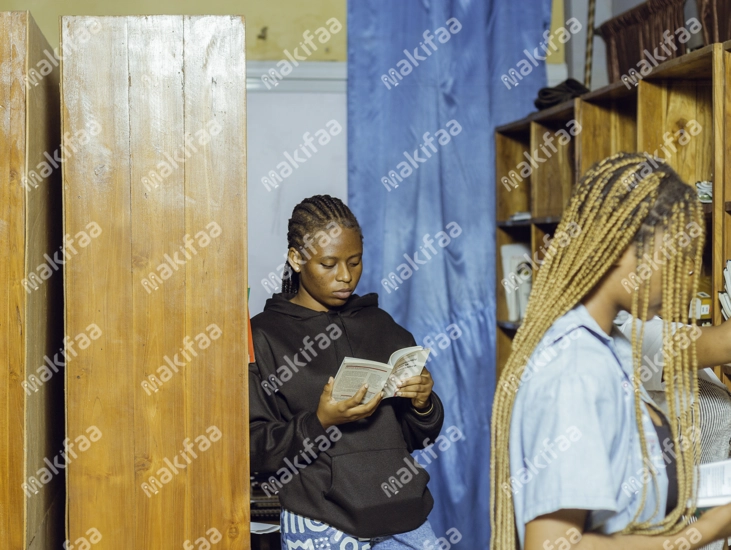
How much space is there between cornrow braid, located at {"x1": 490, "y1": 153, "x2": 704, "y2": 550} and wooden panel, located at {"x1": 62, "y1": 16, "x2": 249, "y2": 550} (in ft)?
2.20

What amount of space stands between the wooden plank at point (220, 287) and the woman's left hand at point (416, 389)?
36 centimetres

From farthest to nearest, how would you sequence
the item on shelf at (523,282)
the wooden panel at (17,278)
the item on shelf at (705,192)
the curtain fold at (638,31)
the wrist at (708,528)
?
the item on shelf at (523,282), the curtain fold at (638,31), the item on shelf at (705,192), the wooden panel at (17,278), the wrist at (708,528)

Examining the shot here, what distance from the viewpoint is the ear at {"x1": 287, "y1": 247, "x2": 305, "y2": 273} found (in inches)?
72.1

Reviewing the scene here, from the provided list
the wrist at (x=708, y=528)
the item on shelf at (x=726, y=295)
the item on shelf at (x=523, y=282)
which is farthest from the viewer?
the item on shelf at (x=523, y=282)

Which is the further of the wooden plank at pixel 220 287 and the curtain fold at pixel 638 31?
the curtain fold at pixel 638 31

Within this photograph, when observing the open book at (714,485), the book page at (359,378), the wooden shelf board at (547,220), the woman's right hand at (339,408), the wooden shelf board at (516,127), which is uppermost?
the wooden shelf board at (516,127)

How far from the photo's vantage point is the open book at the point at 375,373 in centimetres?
158

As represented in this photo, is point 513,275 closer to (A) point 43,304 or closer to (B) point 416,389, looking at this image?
(B) point 416,389

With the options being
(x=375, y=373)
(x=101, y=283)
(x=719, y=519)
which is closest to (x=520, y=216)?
(x=375, y=373)

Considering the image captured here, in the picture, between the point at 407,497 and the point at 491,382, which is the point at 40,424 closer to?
the point at 407,497

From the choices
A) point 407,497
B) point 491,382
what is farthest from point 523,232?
point 407,497

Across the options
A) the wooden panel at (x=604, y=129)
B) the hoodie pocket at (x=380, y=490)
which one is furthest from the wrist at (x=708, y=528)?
the wooden panel at (x=604, y=129)

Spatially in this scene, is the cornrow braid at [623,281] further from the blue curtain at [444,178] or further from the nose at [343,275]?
the blue curtain at [444,178]

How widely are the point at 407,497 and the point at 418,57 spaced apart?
76.7 inches
